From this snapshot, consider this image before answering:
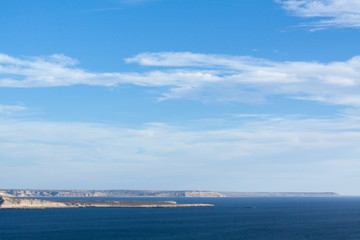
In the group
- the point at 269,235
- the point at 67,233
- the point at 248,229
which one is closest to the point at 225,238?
the point at 269,235

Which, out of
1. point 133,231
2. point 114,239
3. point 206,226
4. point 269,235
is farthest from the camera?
point 206,226

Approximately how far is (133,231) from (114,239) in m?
16.0

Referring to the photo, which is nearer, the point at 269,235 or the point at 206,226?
the point at 269,235

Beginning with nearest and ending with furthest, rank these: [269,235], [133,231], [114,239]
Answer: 1. [114,239]
2. [269,235]
3. [133,231]

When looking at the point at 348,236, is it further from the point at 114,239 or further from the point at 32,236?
the point at 32,236

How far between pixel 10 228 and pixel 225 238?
60507mm

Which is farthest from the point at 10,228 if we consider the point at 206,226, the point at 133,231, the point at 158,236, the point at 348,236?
the point at 348,236

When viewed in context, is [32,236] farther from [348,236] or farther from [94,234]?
[348,236]

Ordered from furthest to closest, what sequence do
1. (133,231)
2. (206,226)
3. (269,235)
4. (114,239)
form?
(206,226) < (133,231) < (269,235) < (114,239)

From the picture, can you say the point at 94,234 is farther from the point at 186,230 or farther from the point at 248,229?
the point at 248,229

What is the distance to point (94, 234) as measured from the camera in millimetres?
112000

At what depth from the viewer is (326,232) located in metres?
117

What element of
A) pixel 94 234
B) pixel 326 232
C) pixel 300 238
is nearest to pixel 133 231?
pixel 94 234

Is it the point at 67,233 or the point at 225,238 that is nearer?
the point at 225,238
